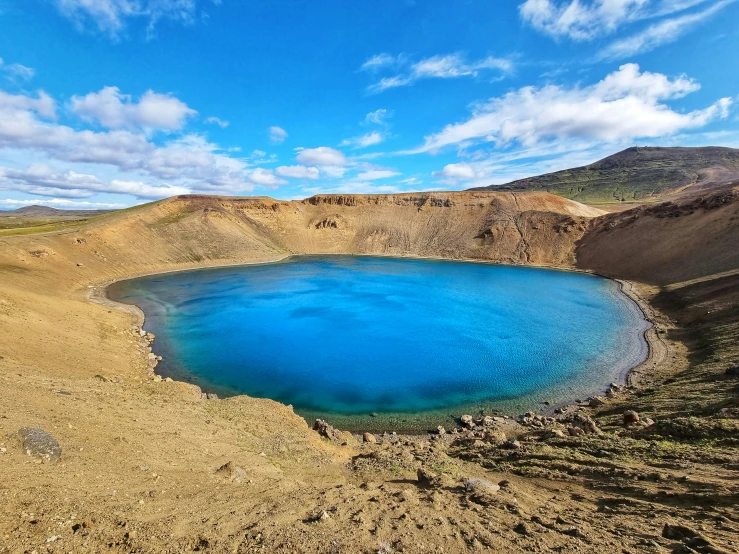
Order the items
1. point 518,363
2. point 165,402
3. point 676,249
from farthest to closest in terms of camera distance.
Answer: point 676,249, point 518,363, point 165,402

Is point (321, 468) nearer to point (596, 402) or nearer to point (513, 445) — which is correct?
point (513, 445)

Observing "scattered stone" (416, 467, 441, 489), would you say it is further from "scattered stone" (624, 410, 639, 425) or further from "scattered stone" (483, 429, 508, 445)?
"scattered stone" (624, 410, 639, 425)

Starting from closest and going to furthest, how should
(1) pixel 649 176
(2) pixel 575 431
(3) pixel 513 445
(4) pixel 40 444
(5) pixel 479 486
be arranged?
(4) pixel 40 444
(5) pixel 479 486
(3) pixel 513 445
(2) pixel 575 431
(1) pixel 649 176

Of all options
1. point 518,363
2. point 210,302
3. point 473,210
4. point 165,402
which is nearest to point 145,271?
point 210,302

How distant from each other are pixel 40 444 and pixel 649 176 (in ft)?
685

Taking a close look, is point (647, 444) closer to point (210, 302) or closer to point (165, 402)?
point (165, 402)

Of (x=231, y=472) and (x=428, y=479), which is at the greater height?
(x=231, y=472)

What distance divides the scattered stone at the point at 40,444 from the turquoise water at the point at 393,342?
37.4ft

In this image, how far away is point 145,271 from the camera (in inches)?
2393

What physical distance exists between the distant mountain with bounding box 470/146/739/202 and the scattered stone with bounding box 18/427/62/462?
166 m

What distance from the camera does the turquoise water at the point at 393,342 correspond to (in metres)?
20.8

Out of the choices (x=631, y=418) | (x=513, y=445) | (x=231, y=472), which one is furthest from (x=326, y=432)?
(x=631, y=418)

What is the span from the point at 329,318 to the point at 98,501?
29571 mm

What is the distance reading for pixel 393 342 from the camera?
96.2 ft
